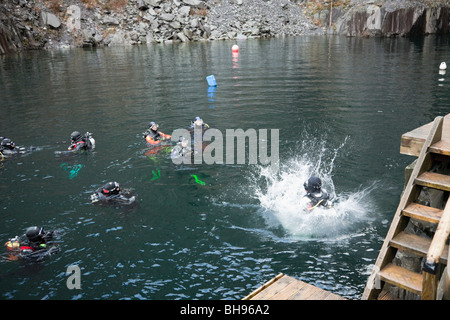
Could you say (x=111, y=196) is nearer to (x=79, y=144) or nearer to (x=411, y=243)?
(x=79, y=144)

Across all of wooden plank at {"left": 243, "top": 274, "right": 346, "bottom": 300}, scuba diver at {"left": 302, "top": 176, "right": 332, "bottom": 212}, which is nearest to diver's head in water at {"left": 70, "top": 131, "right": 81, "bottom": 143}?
scuba diver at {"left": 302, "top": 176, "right": 332, "bottom": 212}

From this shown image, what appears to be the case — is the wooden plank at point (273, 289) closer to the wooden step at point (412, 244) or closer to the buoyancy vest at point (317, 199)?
the wooden step at point (412, 244)

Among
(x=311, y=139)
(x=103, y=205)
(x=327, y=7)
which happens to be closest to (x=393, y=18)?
(x=327, y=7)

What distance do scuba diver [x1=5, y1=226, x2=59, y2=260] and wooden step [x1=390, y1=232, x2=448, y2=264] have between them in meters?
7.54

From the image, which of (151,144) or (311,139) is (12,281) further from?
(311,139)

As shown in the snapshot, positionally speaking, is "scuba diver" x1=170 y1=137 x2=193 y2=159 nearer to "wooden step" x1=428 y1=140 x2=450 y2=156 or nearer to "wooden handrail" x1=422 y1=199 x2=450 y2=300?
"wooden step" x1=428 y1=140 x2=450 y2=156

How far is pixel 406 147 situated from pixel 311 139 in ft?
26.6

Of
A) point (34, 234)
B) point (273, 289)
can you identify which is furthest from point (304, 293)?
point (34, 234)

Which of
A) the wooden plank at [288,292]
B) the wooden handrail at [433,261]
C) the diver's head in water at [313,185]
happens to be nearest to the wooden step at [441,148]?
the wooden handrail at [433,261]

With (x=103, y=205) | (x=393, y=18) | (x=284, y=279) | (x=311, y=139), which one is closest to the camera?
(x=284, y=279)

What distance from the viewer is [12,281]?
791 cm

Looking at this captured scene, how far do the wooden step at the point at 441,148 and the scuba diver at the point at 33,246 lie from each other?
8544 millimetres

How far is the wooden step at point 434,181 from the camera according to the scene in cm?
609

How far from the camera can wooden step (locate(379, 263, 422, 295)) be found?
17.3 ft
